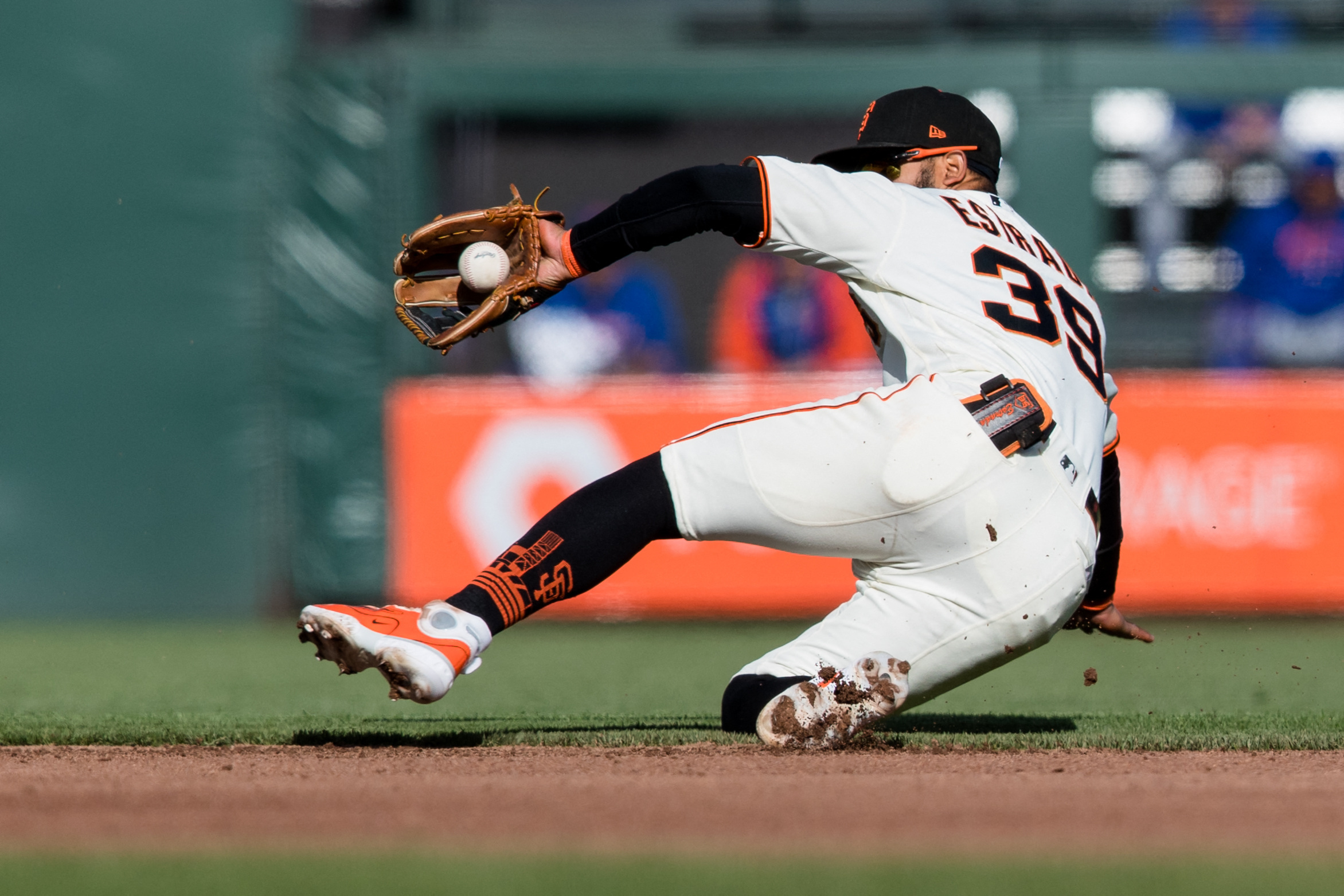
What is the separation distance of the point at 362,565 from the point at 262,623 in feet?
2.05

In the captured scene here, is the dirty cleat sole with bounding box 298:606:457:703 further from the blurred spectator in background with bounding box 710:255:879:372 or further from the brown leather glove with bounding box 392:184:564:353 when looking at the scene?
the blurred spectator in background with bounding box 710:255:879:372

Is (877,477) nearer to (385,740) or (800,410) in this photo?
(800,410)

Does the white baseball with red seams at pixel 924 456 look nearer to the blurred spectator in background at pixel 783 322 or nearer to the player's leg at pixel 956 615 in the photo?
the player's leg at pixel 956 615

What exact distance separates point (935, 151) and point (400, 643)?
5.54ft

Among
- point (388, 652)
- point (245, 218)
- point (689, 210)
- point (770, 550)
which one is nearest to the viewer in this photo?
point (388, 652)

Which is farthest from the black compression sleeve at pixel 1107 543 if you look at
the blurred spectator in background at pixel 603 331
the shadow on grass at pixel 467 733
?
the blurred spectator in background at pixel 603 331

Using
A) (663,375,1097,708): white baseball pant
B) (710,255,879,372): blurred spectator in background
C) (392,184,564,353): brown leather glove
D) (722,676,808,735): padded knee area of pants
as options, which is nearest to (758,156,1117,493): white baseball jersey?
(663,375,1097,708): white baseball pant

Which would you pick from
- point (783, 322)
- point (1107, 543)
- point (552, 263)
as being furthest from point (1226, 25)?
point (552, 263)

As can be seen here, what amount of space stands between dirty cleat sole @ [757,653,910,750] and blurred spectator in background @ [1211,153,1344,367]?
5.58 m

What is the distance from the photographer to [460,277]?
12.1ft

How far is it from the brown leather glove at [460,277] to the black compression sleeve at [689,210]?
226 millimetres

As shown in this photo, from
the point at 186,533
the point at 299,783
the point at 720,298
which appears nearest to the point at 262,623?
the point at 186,533

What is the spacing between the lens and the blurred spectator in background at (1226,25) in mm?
8938

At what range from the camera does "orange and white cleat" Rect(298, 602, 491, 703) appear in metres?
3.20
